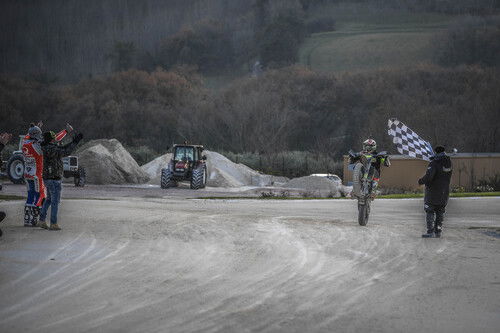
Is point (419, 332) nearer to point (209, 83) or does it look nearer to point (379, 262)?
point (379, 262)

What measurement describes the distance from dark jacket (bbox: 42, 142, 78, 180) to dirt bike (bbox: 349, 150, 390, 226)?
6381mm

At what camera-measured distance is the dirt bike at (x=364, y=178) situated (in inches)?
736

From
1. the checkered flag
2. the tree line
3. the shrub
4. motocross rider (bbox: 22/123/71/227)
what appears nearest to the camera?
motocross rider (bbox: 22/123/71/227)

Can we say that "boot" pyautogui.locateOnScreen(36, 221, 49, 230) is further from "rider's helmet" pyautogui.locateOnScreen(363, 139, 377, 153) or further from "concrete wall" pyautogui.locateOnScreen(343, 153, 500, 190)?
"concrete wall" pyautogui.locateOnScreen(343, 153, 500, 190)

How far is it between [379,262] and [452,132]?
6199 cm

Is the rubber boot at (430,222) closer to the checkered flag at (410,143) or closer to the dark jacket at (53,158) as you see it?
the checkered flag at (410,143)

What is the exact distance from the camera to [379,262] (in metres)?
12.6

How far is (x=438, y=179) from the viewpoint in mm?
16969

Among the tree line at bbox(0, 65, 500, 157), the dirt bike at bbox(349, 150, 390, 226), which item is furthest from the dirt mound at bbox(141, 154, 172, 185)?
the dirt bike at bbox(349, 150, 390, 226)

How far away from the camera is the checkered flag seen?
1830 centimetres

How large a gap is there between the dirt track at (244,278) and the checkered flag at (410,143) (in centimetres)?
168

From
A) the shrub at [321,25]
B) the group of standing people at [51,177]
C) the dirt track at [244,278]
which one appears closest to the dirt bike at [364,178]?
the dirt track at [244,278]

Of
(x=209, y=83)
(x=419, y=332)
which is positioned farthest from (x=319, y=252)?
(x=209, y=83)

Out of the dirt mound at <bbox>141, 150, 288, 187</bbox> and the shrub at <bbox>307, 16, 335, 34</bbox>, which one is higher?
the shrub at <bbox>307, 16, 335, 34</bbox>
